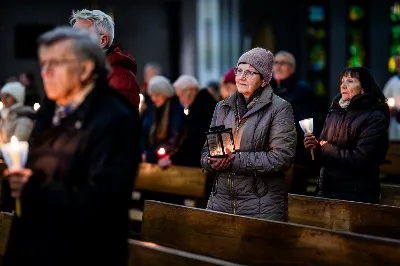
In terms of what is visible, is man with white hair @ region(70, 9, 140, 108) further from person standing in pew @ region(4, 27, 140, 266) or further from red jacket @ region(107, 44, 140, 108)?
person standing in pew @ region(4, 27, 140, 266)

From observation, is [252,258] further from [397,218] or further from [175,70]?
[175,70]

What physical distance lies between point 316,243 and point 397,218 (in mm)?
1028

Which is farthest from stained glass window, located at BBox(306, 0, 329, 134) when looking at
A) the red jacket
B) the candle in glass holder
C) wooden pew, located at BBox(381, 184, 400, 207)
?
the red jacket

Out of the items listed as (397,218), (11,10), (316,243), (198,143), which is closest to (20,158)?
(316,243)

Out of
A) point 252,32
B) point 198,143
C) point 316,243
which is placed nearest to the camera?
point 316,243

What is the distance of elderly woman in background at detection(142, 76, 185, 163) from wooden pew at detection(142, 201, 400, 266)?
332 cm

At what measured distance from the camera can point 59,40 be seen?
3.44 metres

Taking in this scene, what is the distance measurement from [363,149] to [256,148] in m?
1.07

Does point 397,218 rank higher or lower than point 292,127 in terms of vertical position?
lower

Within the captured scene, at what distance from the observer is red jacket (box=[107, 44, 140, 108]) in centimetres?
477

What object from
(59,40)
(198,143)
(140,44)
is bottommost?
(198,143)

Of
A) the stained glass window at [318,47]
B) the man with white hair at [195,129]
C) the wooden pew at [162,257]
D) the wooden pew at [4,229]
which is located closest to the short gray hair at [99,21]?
the wooden pew at [162,257]

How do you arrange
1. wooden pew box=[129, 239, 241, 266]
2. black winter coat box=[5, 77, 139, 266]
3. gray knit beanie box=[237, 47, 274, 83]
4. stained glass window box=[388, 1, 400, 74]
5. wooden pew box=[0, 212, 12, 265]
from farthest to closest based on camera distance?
1. stained glass window box=[388, 1, 400, 74]
2. wooden pew box=[0, 212, 12, 265]
3. gray knit beanie box=[237, 47, 274, 83]
4. wooden pew box=[129, 239, 241, 266]
5. black winter coat box=[5, 77, 139, 266]

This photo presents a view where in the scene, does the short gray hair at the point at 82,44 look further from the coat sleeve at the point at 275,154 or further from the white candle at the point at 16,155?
the coat sleeve at the point at 275,154
